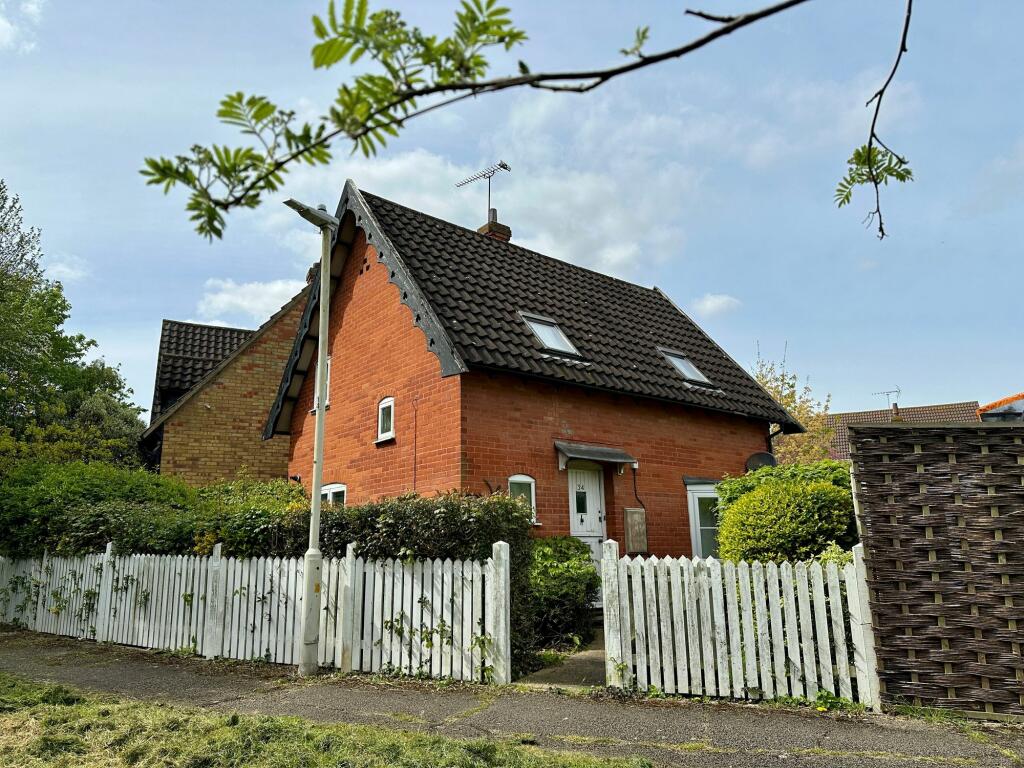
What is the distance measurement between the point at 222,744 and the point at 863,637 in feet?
17.2

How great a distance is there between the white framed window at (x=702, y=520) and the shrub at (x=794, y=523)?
610 centimetres

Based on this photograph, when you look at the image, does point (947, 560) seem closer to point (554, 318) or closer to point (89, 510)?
point (554, 318)

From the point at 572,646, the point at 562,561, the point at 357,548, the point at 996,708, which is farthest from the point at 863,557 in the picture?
the point at 357,548

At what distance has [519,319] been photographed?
1428cm

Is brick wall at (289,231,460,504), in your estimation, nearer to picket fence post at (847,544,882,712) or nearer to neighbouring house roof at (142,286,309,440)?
neighbouring house roof at (142,286,309,440)

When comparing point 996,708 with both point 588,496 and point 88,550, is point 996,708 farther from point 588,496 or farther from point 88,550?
point 88,550

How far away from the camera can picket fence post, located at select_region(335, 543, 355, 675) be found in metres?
8.64

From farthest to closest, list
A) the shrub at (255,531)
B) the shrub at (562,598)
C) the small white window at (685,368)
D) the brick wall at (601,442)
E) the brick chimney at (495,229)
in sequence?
the brick chimney at (495,229)
the small white window at (685,368)
the brick wall at (601,442)
the shrub at (255,531)
the shrub at (562,598)

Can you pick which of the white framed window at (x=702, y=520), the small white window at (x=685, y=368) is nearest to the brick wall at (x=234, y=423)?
the small white window at (x=685, y=368)

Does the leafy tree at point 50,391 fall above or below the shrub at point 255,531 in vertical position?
above

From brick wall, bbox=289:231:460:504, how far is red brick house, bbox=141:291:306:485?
2803 millimetres

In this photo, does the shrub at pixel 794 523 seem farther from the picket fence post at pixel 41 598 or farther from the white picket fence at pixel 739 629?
the picket fence post at pixel 41 598

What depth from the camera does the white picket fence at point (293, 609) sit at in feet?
26.2

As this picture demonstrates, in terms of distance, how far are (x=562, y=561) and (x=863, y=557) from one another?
16.1 feet
